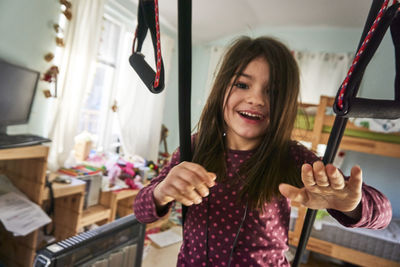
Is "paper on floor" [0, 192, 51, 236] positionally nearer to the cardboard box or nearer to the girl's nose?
the cardboard box

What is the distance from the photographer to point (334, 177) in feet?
0.94

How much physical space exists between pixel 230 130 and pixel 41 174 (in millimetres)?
1057

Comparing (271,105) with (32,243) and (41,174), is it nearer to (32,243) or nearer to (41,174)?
(41,174)

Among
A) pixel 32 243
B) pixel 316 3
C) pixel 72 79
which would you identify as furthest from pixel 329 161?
pixel 316 3

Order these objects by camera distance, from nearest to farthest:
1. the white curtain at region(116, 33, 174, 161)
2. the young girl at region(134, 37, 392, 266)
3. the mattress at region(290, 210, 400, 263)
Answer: the young girl at region(134, 37, 392, 266), the mattress at region(290, 210, 400, 263), the white curtain at region(116, 33, 174, 161)

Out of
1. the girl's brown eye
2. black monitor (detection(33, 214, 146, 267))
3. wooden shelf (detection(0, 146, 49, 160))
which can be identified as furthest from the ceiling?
black monitor (detection(33, 214, 146, 267))

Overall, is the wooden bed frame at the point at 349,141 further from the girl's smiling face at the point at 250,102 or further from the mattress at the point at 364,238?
the girl's smiling face at the point at 250,102

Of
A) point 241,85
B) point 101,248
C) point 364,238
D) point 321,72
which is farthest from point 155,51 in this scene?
point 321,72

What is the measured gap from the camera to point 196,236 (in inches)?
21.3

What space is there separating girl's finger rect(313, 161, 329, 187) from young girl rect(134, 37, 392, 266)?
0.65 feet

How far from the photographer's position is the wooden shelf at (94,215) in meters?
1.51

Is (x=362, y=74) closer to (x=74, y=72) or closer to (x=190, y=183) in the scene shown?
(x=190, y=183)

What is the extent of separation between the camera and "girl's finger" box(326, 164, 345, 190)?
284mm

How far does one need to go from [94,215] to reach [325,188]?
154cm
